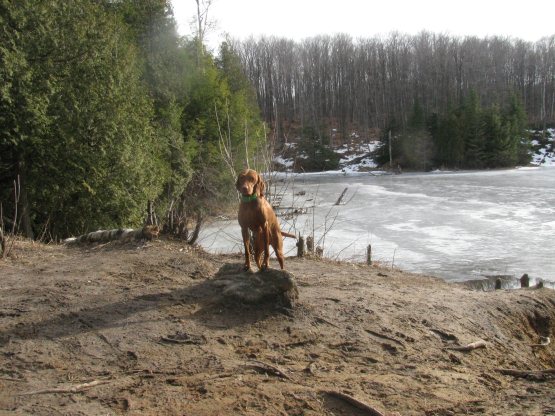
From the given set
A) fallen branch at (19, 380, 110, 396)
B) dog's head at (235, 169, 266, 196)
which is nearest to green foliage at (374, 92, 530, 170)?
dog's head at (235, 169, 266, 196)

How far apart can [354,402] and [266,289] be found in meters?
1.79

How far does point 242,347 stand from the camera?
4445 millimetres

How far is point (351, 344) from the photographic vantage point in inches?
188

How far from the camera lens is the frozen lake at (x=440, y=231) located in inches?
482

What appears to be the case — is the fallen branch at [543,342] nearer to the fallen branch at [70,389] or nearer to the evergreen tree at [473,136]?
the fallen branch at [70,389]

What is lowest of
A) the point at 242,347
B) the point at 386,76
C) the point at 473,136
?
the point at 242,347

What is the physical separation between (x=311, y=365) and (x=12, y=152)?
11.0 meters

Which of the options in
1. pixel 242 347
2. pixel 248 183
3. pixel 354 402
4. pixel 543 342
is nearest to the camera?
pixel 354 402

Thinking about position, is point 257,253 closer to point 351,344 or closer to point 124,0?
point 351,344

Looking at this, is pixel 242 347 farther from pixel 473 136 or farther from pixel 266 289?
pixel 473 136

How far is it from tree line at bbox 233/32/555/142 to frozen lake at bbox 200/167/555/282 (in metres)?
51.8

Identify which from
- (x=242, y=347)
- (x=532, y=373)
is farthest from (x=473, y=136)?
(x=242, y=347)

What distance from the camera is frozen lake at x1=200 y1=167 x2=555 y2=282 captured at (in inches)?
482

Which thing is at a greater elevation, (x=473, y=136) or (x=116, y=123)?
(x=473, y=136)
